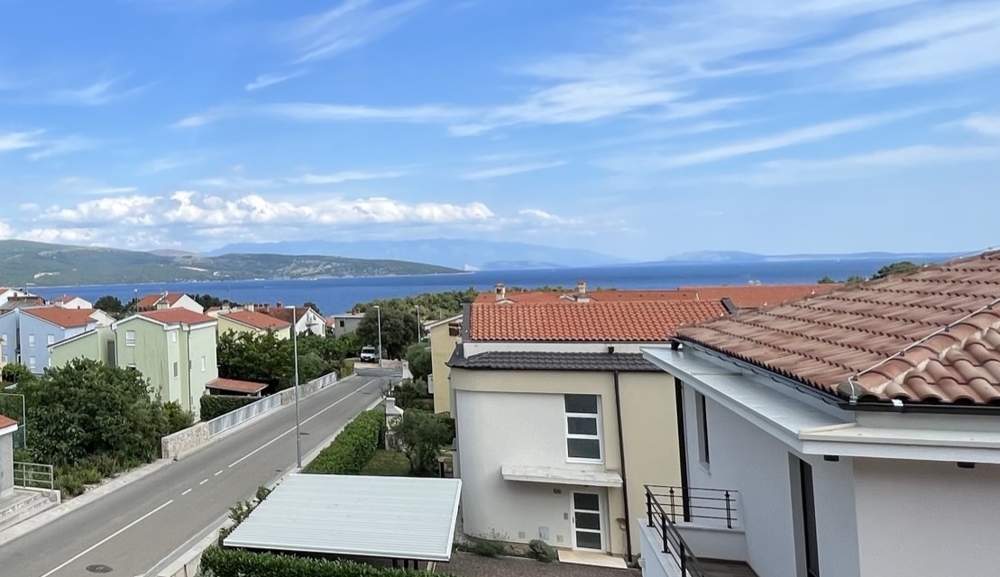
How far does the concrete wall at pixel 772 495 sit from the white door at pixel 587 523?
8.97m

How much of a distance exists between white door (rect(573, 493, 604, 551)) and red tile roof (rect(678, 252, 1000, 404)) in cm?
1069

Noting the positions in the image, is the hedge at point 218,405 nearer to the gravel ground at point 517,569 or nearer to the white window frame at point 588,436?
the gravel ground at point 517,569

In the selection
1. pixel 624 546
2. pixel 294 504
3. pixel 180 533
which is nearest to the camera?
pixel 294 504

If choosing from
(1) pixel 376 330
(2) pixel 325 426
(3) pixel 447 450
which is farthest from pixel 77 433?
(1) pixel 376 330

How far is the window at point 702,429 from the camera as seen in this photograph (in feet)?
25.0

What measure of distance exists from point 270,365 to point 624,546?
33829 mm

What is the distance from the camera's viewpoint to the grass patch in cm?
2453

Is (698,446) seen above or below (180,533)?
above

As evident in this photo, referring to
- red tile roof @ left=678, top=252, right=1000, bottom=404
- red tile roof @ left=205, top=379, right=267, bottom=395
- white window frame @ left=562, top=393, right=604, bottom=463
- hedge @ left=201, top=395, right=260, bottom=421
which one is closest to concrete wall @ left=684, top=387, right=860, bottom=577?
red tile roof @ left=678, top=252, right=1000, bottom=404

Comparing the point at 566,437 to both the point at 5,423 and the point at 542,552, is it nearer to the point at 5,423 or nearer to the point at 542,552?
the point at 542,552

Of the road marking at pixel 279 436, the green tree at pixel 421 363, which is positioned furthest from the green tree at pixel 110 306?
the green tree at pixel 421 363

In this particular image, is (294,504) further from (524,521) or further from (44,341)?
(44,341)

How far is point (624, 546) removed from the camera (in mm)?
16094

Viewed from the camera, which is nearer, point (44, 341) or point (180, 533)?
point (180, 533)
